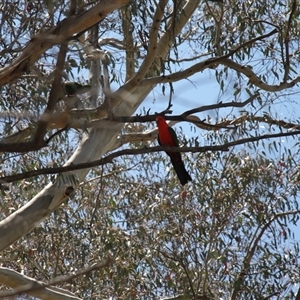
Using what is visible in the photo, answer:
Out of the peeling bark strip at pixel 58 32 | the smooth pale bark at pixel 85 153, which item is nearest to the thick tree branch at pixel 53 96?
the peeling bark strip at pixel 58 32

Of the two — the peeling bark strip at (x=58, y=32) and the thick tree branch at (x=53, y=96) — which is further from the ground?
the peeling bark strip at (x=58, y=32)

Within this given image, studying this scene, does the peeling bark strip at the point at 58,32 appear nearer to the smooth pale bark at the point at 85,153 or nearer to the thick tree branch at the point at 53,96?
Answer: the thick tree branch at the point at 53,96

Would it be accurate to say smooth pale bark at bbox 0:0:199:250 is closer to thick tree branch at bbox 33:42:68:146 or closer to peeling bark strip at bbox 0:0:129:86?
peeling bark strip at bbox 0:0:129:86

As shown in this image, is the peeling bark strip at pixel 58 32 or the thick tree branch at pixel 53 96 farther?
the peeling bark strip at pixel 58 32

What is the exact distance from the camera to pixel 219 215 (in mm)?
6520

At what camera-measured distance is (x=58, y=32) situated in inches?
141

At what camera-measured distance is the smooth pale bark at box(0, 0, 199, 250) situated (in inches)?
211

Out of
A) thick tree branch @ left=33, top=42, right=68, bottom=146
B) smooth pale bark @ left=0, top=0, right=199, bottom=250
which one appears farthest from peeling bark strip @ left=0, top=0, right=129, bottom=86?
smooth pale bark @ left=0, top=0, right=199, bottom=250

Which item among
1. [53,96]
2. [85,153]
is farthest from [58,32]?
[85,153]

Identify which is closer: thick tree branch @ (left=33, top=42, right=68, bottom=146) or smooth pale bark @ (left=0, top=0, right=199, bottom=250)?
thick tree branch @ (left=33, top=42, right=68, bottom=146)

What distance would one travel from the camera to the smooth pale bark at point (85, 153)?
536cm

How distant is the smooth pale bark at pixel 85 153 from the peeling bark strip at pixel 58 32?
1.19m

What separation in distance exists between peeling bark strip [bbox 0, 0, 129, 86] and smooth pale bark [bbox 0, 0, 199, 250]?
119 cm

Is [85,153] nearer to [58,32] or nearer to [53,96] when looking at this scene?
[58,32]
